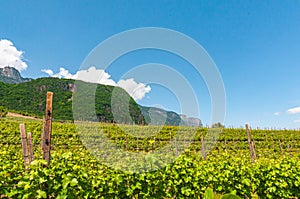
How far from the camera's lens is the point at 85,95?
468 centimetres

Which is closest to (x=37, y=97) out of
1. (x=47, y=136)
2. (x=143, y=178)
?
(x=47, y=136)

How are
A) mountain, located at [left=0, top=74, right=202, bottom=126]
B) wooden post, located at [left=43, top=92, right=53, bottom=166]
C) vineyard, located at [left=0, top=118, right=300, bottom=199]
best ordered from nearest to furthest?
vineyard, located at [left=0, top=118, right=300, bottom=199]
wooden post, located at [left=43, top=92, right=53, bottom=166]
mountain, located at [left=0, top=74, right=202, bottom=126]

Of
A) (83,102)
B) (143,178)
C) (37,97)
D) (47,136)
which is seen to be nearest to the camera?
(47,136)

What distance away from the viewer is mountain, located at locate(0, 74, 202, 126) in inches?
190

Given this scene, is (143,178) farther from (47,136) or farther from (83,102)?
(83,102)

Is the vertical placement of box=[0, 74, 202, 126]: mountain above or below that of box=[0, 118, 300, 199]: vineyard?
above

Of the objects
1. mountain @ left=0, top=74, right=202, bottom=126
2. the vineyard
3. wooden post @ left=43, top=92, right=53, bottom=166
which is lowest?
the vineyard

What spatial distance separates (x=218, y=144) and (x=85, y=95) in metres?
23.4

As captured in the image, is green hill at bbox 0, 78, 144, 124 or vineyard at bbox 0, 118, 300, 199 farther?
green hill at bbox 0, 78, 144, 124

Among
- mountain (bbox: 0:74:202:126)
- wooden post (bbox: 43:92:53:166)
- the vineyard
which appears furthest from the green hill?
wooden post (bbox: 43:92:53:166)

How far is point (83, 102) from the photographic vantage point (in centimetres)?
482

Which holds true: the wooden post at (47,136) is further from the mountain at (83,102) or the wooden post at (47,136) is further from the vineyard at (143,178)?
the mountain at (83,102)

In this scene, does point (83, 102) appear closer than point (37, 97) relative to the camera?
Yes

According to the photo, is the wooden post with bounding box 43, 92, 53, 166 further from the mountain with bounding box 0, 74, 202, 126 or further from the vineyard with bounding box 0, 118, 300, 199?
the mountain with bounding box 0, 74, 202, 126
